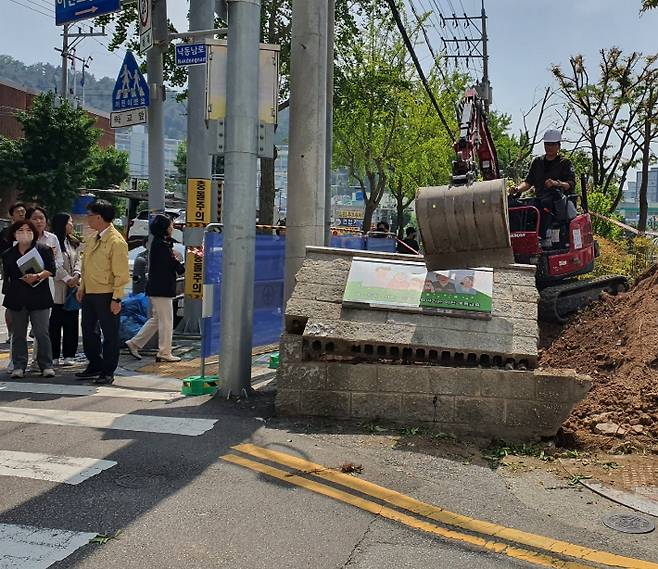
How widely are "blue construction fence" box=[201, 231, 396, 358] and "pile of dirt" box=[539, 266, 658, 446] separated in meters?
3.55

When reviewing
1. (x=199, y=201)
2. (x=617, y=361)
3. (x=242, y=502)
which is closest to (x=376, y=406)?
(x=242, y=502)

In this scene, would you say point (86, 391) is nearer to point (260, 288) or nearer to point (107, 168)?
point (260, 288)

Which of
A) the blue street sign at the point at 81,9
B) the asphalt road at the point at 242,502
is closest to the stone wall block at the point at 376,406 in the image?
the asphalt road at the point at 242,502

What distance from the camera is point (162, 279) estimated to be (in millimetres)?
9273

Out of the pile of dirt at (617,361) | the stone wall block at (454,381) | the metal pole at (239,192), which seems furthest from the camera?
the metal pole at (239,192)

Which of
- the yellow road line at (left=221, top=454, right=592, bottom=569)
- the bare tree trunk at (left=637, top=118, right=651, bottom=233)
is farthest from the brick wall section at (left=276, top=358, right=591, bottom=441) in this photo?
the bare tree trunk at (left=637, top=118, right=651, bottom=233)

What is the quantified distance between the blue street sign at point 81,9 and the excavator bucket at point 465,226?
6290mm

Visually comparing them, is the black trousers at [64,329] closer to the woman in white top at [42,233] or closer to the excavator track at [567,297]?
the woman in white top at [42,233]

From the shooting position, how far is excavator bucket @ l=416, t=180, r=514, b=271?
6.69 metres

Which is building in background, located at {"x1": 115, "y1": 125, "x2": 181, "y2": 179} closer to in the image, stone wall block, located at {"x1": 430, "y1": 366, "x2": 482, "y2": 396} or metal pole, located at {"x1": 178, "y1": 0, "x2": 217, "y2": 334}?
metal pole, located at {"x1": 178, "y1": 0, "x2": 217, "y2": 334}

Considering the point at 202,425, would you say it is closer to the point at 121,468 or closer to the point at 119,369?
the point at 121,468

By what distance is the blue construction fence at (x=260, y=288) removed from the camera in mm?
8164

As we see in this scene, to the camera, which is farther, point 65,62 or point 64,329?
point 65,62

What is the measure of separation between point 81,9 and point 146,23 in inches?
50.8
